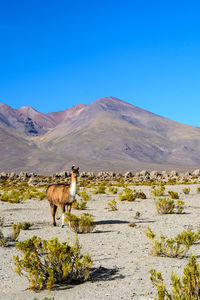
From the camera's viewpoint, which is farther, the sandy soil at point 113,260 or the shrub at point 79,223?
the shrub at point 79,223

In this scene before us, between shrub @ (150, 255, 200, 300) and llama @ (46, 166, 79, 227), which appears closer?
shrub @ (150, 255, 200, 300)

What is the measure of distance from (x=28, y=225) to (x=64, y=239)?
2.39 m

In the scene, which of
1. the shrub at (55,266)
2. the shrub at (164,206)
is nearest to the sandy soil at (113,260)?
the shrub at (55,266)

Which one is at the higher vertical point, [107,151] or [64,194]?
[107,151]

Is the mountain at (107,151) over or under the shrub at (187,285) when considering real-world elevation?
over

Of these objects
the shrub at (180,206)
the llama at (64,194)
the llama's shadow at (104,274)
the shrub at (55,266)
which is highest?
the llama at (64,194)

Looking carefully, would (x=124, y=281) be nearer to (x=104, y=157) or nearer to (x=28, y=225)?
(x=28, y=225)

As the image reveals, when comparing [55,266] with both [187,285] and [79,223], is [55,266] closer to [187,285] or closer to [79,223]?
[187,285]

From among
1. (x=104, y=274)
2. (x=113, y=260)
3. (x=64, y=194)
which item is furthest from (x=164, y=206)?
(x=104, y=274)

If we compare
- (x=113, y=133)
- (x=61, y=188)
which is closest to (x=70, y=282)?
(x=61, y=188)

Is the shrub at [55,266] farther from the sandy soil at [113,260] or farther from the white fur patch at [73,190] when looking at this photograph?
the white fur patch at [73,190]

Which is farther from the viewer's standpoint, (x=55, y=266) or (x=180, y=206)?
(x=180, y=206)

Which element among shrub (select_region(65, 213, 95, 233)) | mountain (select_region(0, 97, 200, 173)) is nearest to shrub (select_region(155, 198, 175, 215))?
shrub (select_region(65, 213, 95, 233))

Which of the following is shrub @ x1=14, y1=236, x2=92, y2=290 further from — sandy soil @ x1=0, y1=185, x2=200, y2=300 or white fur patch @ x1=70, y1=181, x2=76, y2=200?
white fur patch @ x1=70, y1=181, x2=76, y2=200
